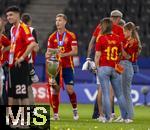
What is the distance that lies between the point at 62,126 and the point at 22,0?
23947 millimetres

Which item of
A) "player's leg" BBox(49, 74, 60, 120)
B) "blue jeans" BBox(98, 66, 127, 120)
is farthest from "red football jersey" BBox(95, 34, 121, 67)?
"player's leg" BBox(49, 74, 60, 120)

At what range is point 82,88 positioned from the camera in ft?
95.4

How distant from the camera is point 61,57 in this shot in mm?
18812

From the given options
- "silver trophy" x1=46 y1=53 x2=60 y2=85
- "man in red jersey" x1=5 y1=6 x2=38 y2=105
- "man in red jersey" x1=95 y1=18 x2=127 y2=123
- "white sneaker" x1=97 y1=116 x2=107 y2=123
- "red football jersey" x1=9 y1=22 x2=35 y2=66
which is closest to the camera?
"man in red jersey" x1=5 y1=6 x2=38 y2=105

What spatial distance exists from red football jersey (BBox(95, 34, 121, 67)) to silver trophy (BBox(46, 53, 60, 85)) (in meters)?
1.52

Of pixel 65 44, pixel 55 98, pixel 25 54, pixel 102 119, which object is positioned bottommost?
pixel 102 119

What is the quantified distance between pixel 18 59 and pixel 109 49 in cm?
290

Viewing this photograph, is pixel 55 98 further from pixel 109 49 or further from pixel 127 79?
pixel 109 49

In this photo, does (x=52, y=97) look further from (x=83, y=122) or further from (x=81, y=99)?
(x=81, y=99)

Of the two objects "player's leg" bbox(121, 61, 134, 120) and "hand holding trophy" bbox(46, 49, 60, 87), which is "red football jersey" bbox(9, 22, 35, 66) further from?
"player's leg" bbox(121, 61, 134, 120)

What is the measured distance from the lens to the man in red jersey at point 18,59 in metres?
14.8

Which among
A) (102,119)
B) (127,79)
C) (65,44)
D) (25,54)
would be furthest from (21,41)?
(65,44)

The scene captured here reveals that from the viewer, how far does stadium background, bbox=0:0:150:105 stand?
29.1m

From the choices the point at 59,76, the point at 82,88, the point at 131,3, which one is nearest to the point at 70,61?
the point at 59,76
